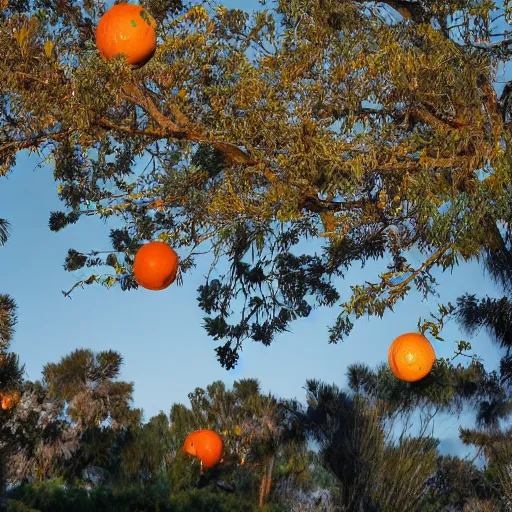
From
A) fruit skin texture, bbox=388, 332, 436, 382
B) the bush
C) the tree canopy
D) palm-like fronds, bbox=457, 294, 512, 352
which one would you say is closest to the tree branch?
the tree canopy

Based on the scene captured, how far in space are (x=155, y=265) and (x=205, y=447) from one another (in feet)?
14.1

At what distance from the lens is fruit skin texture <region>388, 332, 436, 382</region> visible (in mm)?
6684

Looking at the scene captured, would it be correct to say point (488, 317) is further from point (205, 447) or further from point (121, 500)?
point (121, 500)

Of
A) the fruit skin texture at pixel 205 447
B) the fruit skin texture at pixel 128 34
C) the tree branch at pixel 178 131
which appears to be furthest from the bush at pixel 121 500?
the fruit skin texture at pixel 128 34

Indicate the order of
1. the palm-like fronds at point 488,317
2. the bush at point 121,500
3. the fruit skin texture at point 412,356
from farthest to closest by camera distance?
the palm-like fronds at point 488,317, the fruit skin texture at point 412,356, the bush at point 121,500

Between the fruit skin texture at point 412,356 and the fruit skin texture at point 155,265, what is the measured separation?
2331 mm

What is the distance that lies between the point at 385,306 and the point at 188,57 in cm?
337

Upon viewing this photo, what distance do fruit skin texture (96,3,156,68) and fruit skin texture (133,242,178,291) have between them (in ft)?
7.12

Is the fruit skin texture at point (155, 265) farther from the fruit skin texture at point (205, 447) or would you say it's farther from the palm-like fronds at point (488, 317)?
the palm-like fronds at point (488, 317)

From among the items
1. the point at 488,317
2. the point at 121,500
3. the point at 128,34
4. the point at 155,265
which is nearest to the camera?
the point at 128,34

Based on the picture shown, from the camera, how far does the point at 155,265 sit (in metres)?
6.67

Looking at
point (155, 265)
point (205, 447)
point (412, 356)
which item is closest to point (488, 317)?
point (412, 356)

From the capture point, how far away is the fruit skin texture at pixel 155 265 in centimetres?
668

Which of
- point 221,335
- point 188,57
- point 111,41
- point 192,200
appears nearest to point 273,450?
point 221,335
